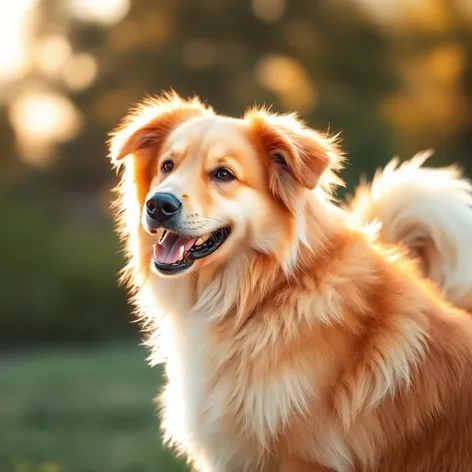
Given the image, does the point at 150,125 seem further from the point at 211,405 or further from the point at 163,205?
the point at 211,405

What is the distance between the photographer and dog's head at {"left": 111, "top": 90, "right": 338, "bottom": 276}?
3.71 m

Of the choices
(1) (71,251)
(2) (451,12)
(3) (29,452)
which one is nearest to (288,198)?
(3) (29,452)

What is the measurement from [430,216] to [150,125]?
1510mm

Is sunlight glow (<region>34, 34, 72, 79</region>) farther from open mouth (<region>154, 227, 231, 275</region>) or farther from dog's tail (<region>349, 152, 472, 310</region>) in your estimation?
open mouth (<region>154, 227, 231, 275</region>)

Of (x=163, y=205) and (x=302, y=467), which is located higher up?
(x=163, y=205)

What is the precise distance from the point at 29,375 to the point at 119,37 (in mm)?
10048

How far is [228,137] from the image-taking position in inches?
153

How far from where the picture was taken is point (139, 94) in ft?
61.0

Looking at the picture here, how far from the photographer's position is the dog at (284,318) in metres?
3.60

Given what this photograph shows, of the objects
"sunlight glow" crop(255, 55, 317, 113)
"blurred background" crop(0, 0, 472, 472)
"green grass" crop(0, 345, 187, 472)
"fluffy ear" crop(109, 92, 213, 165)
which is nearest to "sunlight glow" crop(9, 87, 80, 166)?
"blurred background" crop(0, 0, 472, 472)

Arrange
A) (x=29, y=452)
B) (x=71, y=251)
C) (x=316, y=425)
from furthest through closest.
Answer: (x=71, y=251) → (x=29, y=452) → (x=316, y=425)

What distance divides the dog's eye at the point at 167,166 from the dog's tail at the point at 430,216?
3.35 ft

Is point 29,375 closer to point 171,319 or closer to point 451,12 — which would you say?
point 171,319

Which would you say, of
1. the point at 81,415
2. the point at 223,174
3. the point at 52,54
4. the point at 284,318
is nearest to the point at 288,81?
the point at 52,54
